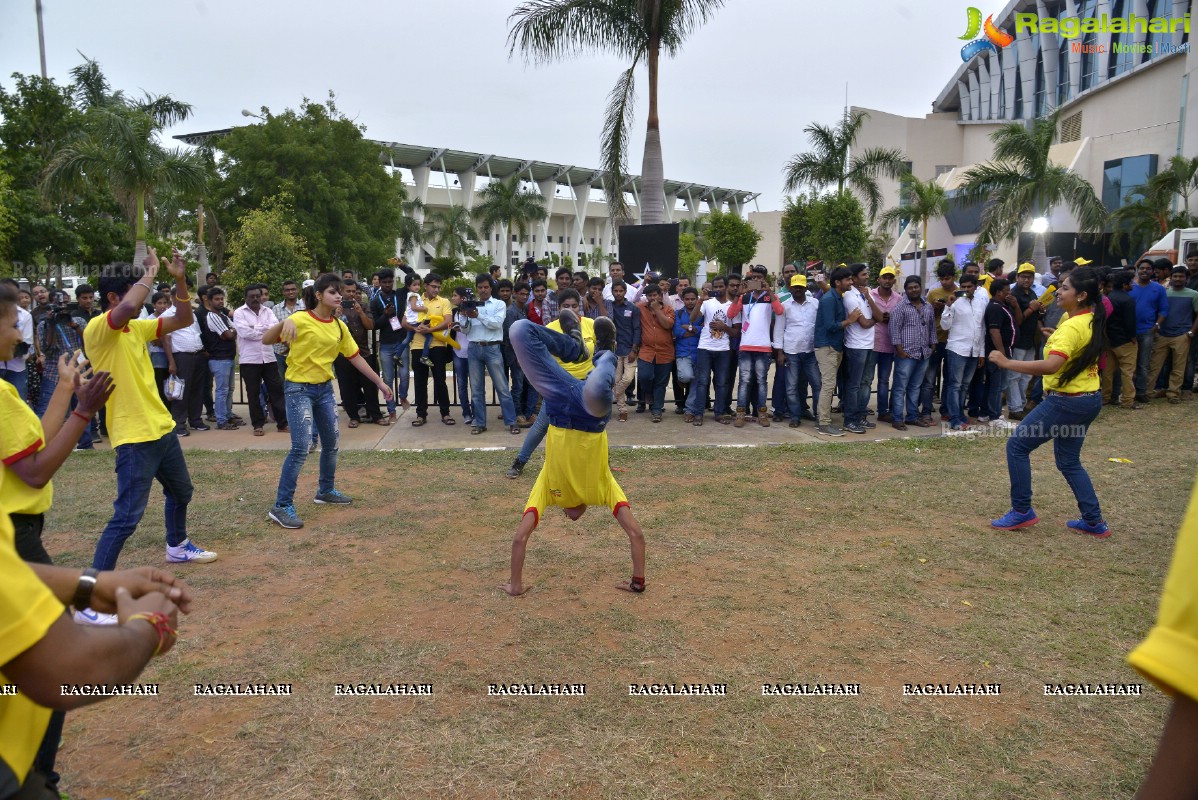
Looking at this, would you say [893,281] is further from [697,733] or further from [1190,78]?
[1190,78]

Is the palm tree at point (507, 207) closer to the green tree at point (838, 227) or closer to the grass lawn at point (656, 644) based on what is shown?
the green tree at point (838, 227)

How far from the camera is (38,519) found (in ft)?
10.6

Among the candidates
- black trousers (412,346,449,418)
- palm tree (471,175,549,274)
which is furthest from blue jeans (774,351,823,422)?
palm tree (471,175,549,274)

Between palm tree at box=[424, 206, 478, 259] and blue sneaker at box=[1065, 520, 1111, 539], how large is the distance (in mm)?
52800

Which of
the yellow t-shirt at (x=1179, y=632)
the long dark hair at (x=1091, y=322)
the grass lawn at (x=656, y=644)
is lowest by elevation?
the grass lawn at (x=656, y=644)

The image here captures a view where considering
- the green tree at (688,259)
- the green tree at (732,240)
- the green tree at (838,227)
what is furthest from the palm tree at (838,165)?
the green tree at (688,259)

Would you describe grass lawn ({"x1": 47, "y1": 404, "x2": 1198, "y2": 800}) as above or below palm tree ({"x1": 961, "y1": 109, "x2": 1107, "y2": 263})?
below

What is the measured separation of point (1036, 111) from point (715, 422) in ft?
149

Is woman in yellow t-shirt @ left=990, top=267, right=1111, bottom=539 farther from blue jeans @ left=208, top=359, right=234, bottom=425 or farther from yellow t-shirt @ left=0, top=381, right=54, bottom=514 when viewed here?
blue jeans @ left=208, top=359, right=234, bottom=425

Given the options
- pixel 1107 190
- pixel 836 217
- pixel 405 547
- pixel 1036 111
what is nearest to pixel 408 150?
pixel 836 217

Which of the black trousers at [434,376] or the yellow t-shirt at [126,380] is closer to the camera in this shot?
the yellow t-shirt at [126,380]

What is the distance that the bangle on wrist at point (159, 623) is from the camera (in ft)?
5.96

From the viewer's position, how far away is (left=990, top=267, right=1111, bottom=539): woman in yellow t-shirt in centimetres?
549

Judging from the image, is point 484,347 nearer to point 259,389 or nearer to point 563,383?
point 259,389
